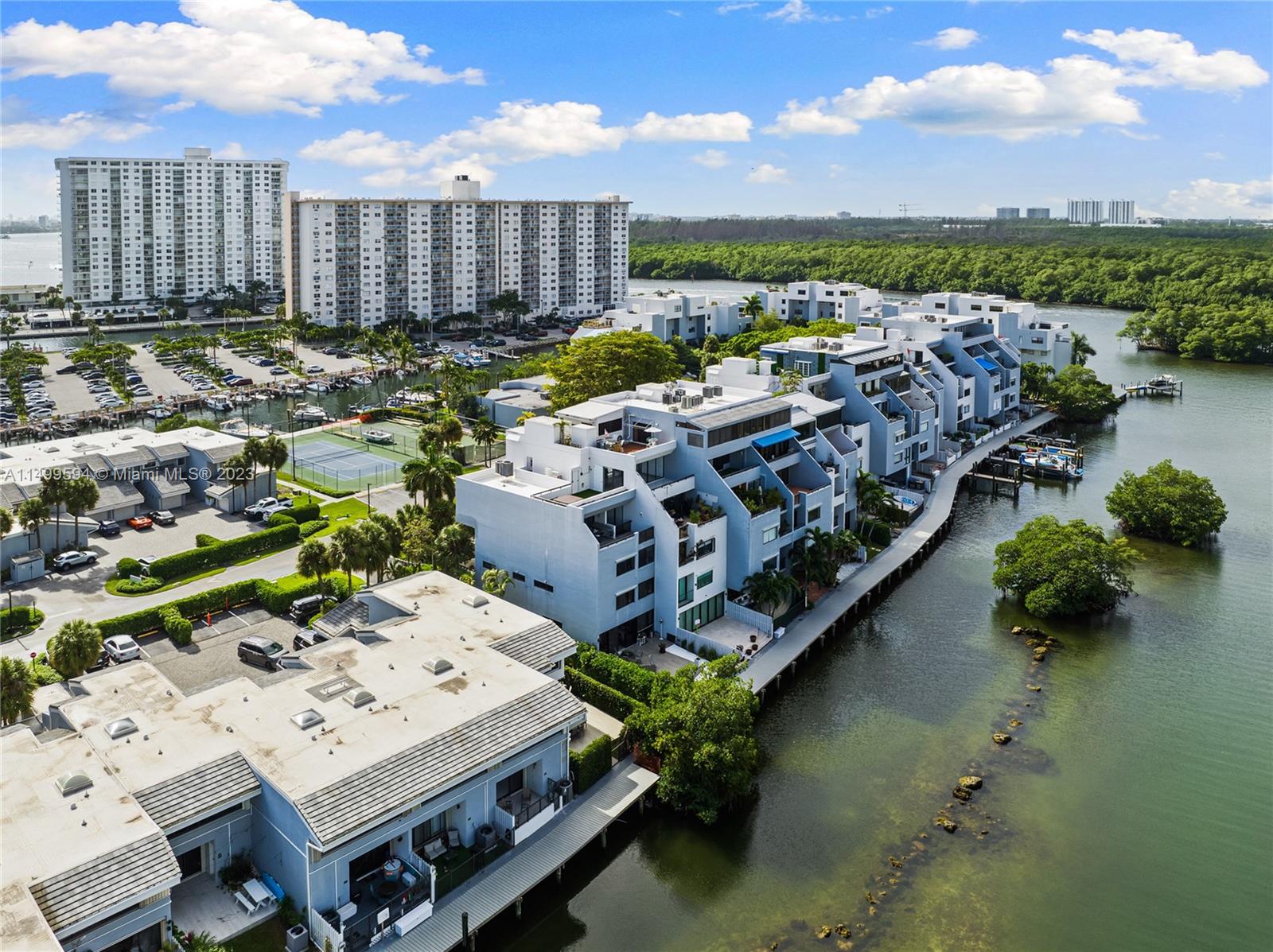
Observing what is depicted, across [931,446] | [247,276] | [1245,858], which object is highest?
[247,276]

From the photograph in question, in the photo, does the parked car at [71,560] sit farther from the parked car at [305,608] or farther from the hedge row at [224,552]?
the parked car at [305,608]

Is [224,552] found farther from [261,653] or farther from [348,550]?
[261,653]

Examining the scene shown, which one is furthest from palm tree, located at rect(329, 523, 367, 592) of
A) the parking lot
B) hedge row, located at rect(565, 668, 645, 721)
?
hedge row, located at rect(565, 668, 645, 721)

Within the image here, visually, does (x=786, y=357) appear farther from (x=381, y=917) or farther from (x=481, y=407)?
(x=381, y=917)

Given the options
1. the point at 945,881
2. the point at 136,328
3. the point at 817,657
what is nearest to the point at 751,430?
the point at 817,657

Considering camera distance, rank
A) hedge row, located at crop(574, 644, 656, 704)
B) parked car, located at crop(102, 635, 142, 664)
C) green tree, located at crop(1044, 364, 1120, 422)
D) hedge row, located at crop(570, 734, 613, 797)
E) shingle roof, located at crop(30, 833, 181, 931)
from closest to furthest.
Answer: shingle roof, located at crop(30, 833, 181, 931) → hedge row, located at crop(570, 734, 613, 797) → hedge row, located at crop(574, 644, 656, 704) → parked car, located at crop(102, 635, 142, 664) → green tree, located at crop(1044, 364, 1120, 422)

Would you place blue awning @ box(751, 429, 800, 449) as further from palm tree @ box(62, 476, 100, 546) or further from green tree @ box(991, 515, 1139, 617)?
palm tree @ box(62, 476, 100, 546)

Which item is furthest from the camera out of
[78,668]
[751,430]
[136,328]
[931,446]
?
[136,328]
